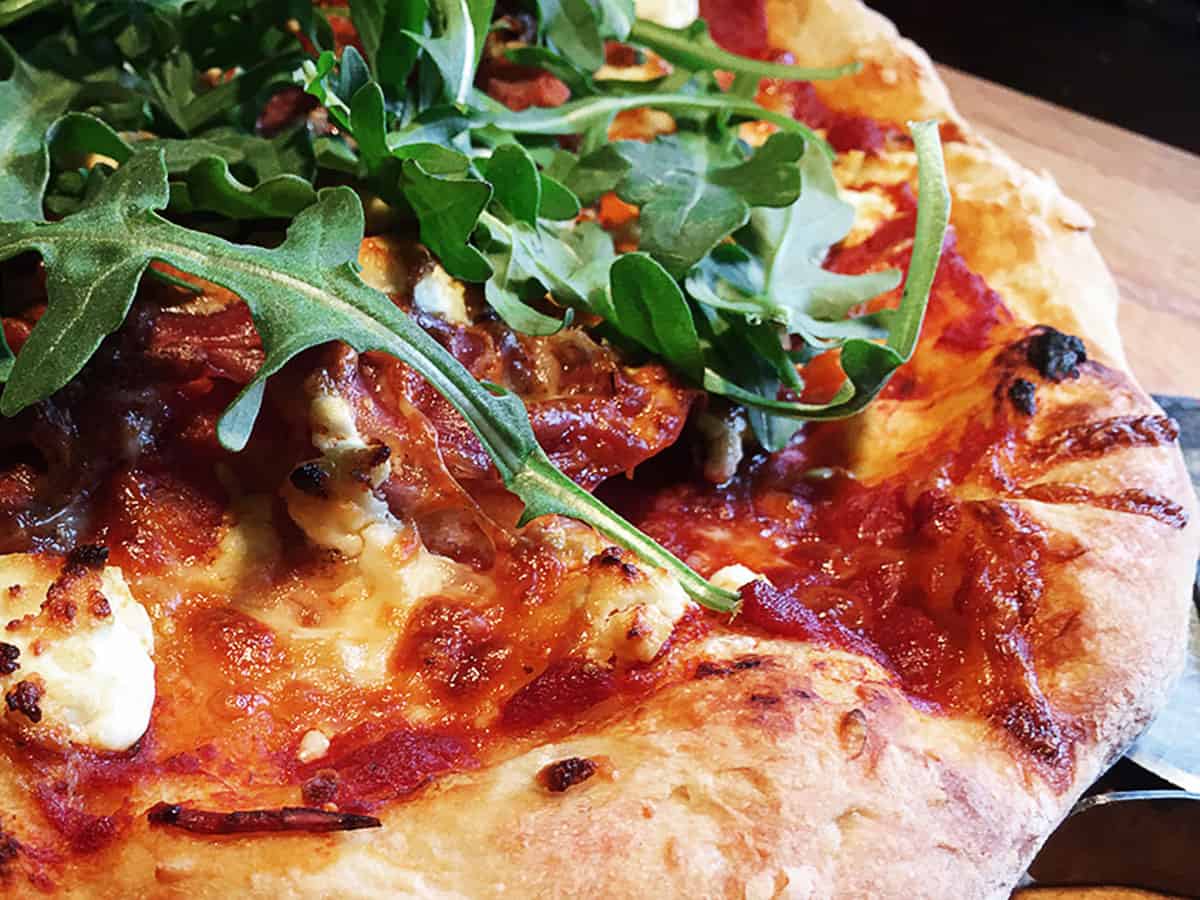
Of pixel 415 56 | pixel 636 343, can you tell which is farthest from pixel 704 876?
pixel 415 56

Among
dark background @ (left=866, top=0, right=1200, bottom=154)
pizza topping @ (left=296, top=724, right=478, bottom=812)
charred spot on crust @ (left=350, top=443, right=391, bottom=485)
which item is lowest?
dark background @ (left=866, top=0, right=1200, bottom=154)

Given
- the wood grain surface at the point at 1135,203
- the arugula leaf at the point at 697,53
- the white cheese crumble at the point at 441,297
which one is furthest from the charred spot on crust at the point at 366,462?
the wood grain surface at the point at 1135,203

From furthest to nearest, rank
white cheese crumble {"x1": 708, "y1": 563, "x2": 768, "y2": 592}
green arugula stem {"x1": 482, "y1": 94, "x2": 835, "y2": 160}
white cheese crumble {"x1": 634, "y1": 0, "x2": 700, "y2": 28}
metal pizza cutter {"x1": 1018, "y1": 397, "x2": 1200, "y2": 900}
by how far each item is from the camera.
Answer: white cheese crumble {"x1": 634, "y1": 0, "x2": 700, "y2": 28} < green arugula stem {"x1": 482, "y1": 94, "x2": 835, "y2": 160} < metal pizza cutter {"x1": 1018, "y1": 397, "x2": 1200, "y2": 900} < white cheese crumble {"x1": 708, "y1": 563, "x2": 768, "y2": 592}

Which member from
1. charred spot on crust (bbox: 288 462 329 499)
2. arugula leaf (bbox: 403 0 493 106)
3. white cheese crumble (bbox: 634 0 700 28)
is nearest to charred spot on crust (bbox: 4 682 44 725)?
charred spot on crust (bbox: 288 462 329 499)

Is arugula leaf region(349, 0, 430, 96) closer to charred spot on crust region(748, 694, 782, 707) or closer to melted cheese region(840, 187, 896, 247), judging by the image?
melted cheese region(840, 187, 896, 247)

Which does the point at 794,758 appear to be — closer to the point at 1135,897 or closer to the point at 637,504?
the point at 637,504
